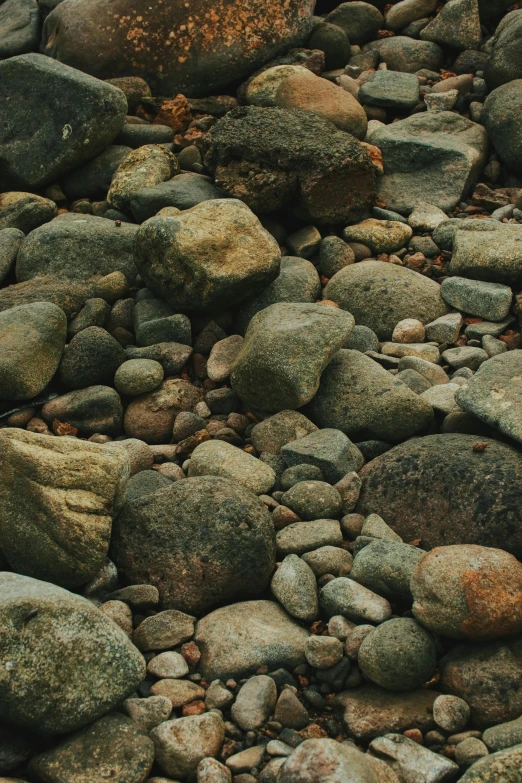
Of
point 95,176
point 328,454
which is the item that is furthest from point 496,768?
point 95,176

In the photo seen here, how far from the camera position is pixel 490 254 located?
6.48 meters

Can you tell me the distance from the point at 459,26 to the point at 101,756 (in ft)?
25.6

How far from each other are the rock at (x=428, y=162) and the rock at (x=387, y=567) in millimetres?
3848

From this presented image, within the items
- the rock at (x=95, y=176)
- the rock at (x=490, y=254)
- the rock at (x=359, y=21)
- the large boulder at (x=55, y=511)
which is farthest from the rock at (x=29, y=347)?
the rock at (x=359, y=21)

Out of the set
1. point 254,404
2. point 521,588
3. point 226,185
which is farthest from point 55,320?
point 521,588

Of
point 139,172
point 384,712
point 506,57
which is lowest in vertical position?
→ point 384,712

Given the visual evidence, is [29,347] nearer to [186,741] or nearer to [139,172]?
[139,172]

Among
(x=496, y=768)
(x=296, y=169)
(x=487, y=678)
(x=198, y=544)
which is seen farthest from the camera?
(x=296, y=169)

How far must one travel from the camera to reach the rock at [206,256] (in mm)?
6199

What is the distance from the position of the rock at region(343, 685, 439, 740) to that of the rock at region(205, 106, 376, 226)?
411 cm

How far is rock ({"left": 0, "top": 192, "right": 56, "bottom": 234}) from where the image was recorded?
7391mm

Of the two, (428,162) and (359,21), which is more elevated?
(359,21)

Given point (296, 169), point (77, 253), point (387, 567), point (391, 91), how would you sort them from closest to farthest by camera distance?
point (387, 567) → point (77, 253) → point (296, 169) → point (391, 91)

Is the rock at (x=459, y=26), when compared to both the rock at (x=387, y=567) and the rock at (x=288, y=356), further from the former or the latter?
the rock at (x=387, y=567)
